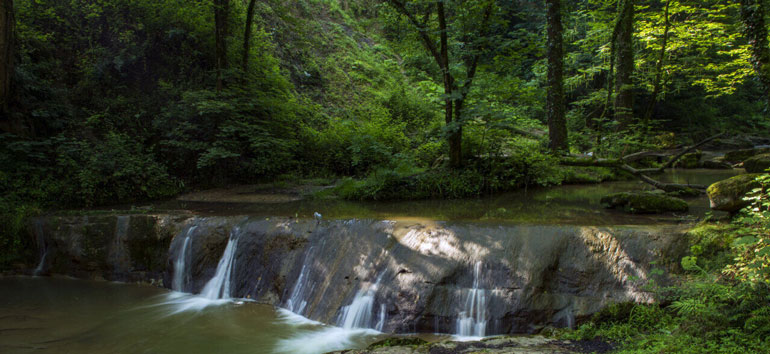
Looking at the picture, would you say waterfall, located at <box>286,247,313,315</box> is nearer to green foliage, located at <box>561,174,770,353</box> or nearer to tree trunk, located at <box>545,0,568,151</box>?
green foliage, located at <box>561,174,770,353</box>

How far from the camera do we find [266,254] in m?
7.28

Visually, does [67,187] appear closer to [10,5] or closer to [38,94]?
[38,94]

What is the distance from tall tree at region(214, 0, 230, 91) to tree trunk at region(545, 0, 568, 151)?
988cm

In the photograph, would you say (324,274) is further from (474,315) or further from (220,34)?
(220,34)

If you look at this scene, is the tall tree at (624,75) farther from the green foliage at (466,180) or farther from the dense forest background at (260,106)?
the green foliage at (466,180)

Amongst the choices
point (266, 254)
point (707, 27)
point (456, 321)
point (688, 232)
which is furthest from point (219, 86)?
point (707, 27)

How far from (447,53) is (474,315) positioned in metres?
7.25

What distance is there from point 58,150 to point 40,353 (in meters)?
7.38

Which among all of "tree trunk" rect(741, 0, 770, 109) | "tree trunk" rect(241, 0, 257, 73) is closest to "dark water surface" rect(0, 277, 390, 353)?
"tree trunk" rect(741, 0, 770, 109)

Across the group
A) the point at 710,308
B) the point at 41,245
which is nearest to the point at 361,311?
the point at 710,308

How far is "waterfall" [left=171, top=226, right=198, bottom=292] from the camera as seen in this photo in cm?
771

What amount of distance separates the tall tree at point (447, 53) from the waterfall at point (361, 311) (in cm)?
515

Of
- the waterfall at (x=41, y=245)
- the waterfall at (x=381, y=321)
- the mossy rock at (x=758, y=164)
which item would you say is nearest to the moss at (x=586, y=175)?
the mossy rock at (x=758, y=164)

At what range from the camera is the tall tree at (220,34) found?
12445 millimetres
